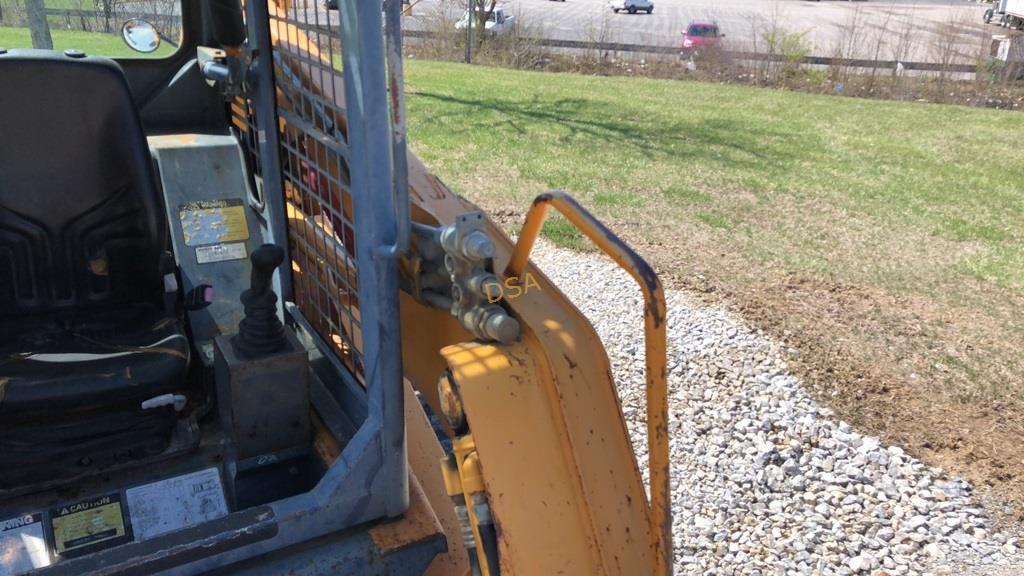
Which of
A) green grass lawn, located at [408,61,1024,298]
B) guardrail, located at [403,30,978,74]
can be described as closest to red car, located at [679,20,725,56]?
guardrail, located at [403,30,978,74]

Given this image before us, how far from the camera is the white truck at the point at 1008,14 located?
985 inches

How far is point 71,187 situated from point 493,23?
57.4 ft

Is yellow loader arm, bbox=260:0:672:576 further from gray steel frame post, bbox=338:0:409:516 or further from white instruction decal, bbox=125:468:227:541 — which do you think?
white instruction decal, bbox=125:468:227:541

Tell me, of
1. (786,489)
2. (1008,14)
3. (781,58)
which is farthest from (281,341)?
(1008,14)

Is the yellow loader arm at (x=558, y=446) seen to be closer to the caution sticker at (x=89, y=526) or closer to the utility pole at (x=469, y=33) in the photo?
the caution sticker at (x=89, y=526)

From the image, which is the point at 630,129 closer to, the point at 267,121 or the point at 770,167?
the point at 770,167

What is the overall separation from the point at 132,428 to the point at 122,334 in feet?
1.19

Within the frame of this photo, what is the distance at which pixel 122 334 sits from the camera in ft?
8.11

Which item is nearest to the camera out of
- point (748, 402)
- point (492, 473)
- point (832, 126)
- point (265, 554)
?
point (492, 473)

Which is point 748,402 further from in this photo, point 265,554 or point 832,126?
point 832,126

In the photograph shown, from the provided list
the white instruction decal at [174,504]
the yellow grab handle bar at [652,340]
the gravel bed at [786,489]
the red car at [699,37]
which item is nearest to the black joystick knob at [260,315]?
the white instruction decal at [174,504]

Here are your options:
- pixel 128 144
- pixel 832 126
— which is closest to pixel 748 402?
pixel 128 144

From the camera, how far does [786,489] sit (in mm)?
3566

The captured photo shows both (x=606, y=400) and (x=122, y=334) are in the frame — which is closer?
(x=606, y=400)
